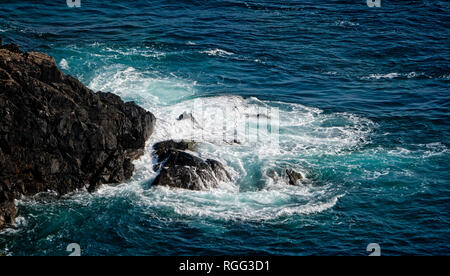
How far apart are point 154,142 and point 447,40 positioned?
3074 cm

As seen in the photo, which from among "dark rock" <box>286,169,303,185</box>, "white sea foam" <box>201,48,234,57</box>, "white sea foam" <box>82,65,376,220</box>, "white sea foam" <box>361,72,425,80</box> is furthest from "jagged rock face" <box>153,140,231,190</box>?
"white sea foam" <box>361,72,425,80</box>

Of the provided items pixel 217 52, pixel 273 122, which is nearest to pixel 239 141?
pixel 273 122

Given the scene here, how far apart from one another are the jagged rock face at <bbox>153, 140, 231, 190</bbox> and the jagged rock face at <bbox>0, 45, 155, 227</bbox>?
170cm

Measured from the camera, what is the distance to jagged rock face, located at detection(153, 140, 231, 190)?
28.9m

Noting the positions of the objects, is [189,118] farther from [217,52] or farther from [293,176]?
[217,52]

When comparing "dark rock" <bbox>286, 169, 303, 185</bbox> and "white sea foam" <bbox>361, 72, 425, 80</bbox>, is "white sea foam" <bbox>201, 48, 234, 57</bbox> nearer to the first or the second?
"white sea foam" <bbox>361, 72, 425, 80</bbox>

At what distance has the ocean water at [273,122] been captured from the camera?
2514cm

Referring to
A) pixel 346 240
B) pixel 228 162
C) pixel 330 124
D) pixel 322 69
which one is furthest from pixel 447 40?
pixel 346 240

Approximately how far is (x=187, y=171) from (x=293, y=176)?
5.34 metres

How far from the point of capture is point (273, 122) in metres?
37.2

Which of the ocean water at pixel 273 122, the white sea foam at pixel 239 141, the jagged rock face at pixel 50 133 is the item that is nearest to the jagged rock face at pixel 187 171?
the white sea foam at pixel 239 141

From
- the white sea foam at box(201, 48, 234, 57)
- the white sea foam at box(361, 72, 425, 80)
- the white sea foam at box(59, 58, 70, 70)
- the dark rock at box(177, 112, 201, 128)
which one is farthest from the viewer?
the white sea foam at box(201, 48, 234, 57)

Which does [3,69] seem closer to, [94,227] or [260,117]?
[94,227]

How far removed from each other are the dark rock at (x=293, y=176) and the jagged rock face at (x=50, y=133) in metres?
7.77
